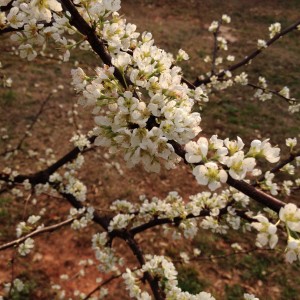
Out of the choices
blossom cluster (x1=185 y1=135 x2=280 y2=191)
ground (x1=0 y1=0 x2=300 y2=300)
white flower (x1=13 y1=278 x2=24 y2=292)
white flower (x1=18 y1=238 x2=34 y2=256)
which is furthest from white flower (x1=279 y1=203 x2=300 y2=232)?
white flower (x1=13 y1=278 x2=24 y2=292)

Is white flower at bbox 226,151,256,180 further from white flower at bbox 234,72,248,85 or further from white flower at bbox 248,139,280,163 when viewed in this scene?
white flower at bbox 234,72,248,85

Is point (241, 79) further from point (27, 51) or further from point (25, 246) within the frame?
point (27, 51)

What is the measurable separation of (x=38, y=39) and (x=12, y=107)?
6015 millimetres

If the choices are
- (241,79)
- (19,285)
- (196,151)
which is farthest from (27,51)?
(241,79)

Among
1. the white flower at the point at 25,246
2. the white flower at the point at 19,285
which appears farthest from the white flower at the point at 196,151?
the white flower at the point at 19,285

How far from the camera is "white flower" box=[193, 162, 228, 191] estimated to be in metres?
1.24

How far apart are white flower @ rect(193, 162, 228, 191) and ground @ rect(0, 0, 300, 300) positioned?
79 cm

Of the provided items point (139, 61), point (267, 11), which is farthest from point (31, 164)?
point (267, 11)

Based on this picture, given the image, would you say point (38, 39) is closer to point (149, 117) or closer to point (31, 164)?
point (149, 117)

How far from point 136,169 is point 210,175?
5.39 m

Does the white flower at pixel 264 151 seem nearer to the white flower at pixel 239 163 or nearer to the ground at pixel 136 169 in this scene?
the white flower at pixel 239 163

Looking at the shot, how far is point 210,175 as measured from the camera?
126 cm

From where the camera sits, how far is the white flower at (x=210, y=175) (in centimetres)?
124

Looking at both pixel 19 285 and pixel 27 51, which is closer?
pixel 27 51
